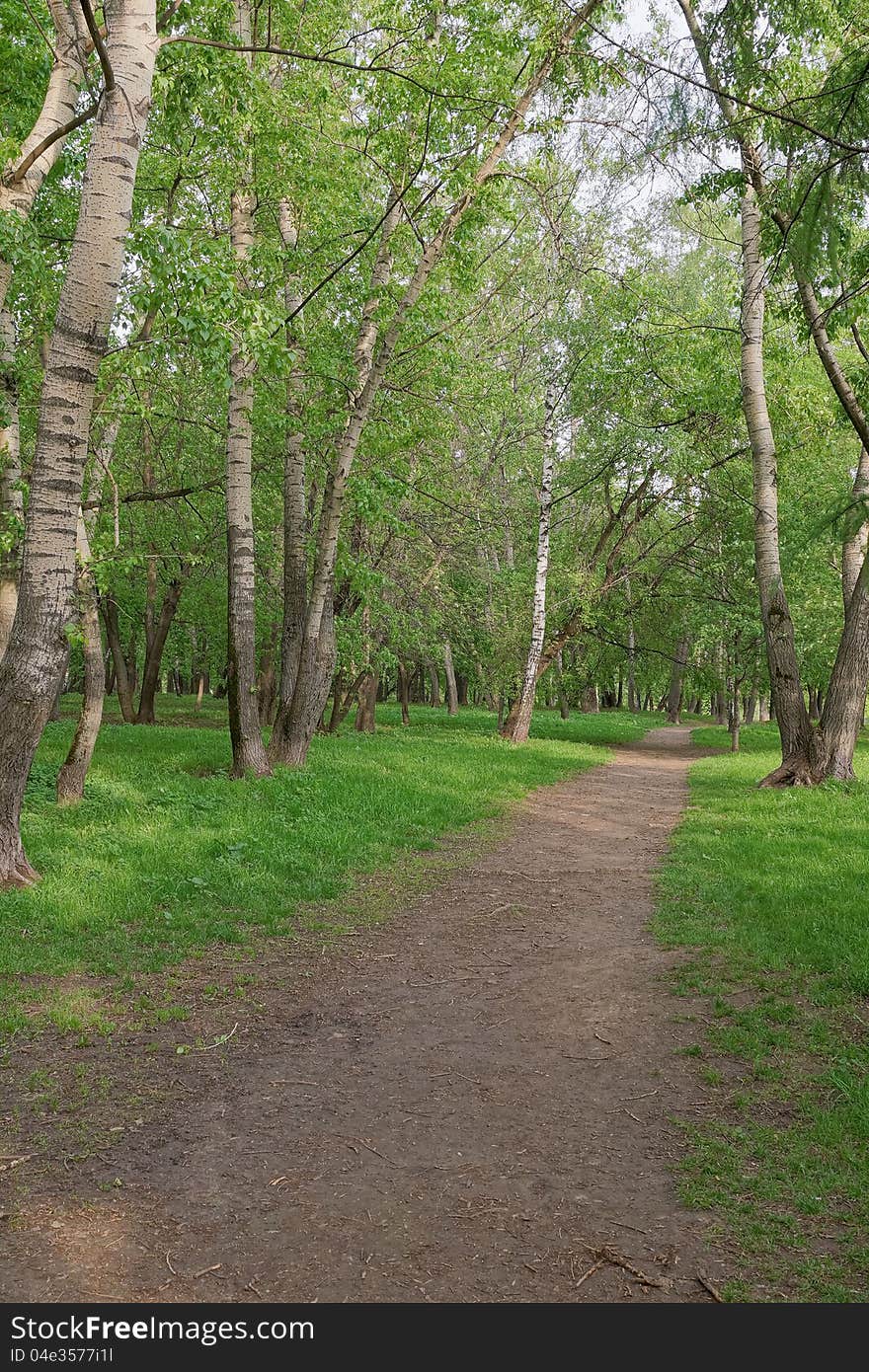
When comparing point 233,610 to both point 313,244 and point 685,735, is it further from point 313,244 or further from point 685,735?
point 685,735

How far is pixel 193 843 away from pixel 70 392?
396 cm

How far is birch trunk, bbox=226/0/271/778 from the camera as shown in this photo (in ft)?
35.8

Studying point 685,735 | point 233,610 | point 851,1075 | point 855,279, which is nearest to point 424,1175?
point 851,1075

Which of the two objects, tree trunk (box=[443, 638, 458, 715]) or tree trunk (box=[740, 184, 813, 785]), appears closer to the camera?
tree trunk (box=[740, 184, 813, 785])

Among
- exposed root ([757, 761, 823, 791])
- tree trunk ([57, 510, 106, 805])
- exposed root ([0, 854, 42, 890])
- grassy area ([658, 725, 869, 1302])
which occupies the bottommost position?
grassy area ([658, 725, 869, 1302])

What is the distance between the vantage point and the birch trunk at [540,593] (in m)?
18.1

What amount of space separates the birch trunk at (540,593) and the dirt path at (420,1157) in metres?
13.5

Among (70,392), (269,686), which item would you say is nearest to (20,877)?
(70,392)

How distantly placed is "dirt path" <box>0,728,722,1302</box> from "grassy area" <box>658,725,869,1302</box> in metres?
0.22

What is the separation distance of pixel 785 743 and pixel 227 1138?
37.9 ft

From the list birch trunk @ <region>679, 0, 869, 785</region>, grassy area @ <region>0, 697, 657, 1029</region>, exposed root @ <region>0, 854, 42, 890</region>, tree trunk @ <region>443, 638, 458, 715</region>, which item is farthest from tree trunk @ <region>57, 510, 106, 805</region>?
tree trunk @ <region>443, 638, 458, 715</region>

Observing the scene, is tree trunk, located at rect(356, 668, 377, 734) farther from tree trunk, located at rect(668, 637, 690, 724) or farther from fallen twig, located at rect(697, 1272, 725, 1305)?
fallen twig, located at rect(697, 1272, 725, 1305)

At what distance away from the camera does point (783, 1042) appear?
459 cm

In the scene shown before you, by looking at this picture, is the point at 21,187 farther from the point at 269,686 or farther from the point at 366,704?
the point at 366,704
